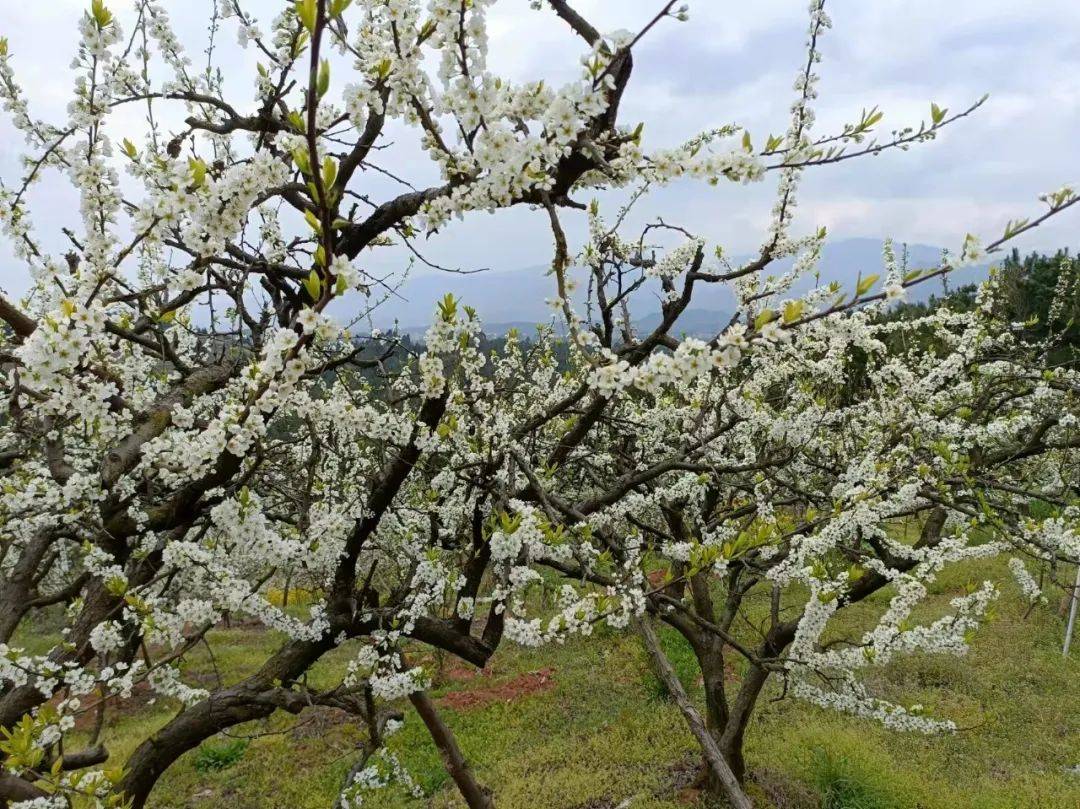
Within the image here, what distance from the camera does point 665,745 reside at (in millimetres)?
8211

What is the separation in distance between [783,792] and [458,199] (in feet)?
23.5

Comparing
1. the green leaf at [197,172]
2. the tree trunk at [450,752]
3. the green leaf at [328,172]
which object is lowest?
the tree trunk at [450,752]

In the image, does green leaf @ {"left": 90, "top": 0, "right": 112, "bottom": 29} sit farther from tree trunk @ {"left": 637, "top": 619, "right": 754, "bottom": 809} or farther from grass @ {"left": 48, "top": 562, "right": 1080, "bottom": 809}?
grass @ {"left": 48, "top": 562, "right": 1080, "bottom": 809}

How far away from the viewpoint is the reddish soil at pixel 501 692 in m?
10.3

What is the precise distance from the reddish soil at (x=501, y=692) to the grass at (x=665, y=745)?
1.7 inches

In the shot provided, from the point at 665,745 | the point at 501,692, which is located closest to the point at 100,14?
the point at 665,745

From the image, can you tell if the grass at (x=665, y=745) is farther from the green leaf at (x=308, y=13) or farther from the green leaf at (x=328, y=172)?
the green leaf at (x=308, y=13)

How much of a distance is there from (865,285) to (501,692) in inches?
401

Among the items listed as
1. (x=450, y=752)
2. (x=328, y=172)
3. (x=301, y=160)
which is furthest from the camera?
(x=450, y=752)

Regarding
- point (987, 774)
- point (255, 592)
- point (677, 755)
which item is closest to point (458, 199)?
point (255, 592)

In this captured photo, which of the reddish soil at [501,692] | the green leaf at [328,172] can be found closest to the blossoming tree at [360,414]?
the green leaf at [328,172]

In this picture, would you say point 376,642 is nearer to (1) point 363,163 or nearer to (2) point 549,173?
(1) point 363,163

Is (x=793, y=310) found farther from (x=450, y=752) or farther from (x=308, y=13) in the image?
(x=450, y=752)

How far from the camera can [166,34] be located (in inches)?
143
